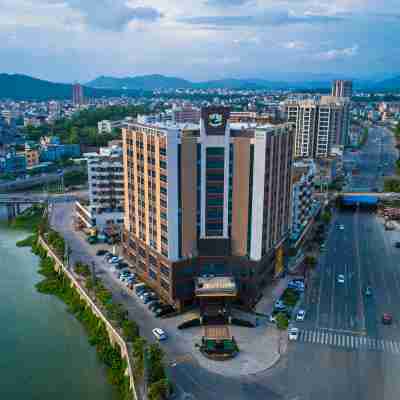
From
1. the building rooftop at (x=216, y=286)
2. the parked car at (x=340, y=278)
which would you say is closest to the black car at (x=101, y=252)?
the building rooftop at (x=216, y=286)

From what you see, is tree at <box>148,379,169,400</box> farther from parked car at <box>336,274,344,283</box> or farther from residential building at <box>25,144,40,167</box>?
residential building at <box>25,144,40,167</box>

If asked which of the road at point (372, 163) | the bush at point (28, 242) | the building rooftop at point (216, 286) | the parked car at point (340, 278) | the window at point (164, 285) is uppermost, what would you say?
the road at point (372, 163)

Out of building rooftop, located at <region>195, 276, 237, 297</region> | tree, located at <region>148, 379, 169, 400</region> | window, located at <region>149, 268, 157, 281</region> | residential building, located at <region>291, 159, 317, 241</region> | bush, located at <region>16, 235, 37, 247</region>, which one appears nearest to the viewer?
tree, located at <region>148, 379, 169, 400</region>

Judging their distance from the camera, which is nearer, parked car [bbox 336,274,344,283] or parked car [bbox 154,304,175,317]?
parked car [bbox 154,304,175,317]

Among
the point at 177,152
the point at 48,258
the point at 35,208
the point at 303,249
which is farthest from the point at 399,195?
the point at 35,208

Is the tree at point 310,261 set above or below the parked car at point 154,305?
above

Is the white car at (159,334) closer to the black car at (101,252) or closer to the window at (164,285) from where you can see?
the window at (164,285)

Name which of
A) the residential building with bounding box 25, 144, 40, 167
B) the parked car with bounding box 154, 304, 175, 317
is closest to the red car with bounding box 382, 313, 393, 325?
the parked car with bounding box 154, 304, 175, 317
